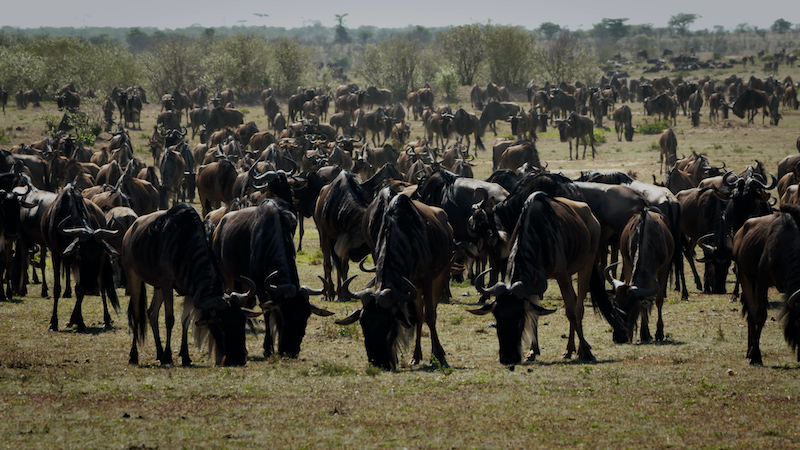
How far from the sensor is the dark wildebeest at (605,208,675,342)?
35.9 feet

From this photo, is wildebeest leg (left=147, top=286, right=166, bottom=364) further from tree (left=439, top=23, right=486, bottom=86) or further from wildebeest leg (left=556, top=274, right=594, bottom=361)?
tree (left=439, top=23, right=486, bottom=86)

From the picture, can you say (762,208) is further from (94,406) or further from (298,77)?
(298,77)

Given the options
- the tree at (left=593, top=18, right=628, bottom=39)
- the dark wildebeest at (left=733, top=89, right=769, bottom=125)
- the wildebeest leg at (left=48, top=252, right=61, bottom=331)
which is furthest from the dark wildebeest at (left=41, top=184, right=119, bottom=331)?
the tree at (left=593, top=18, right=628, bottom=39)

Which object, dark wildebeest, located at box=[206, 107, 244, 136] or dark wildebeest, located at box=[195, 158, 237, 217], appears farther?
dark wildebeest, located at box=[206, 107, 244, 136]

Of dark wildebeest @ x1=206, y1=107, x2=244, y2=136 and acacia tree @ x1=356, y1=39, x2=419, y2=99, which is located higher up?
acacia tree @ x1=356, y1=39, x2=419, y2=99

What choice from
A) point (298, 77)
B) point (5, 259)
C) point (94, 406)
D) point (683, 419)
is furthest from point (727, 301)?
point (298, 77)

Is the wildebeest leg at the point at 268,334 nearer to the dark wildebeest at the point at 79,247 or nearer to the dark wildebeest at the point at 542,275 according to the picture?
the dark wildebeest at the point at 542,275

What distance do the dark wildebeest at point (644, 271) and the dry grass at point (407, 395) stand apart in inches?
16.4

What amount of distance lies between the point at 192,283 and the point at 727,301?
942 cm

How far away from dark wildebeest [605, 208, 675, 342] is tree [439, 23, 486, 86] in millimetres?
60906

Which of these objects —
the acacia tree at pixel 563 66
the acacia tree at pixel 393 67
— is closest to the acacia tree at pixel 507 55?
the acacia tree at pixel 563 66

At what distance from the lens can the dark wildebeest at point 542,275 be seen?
938 cm

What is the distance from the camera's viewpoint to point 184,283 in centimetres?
985

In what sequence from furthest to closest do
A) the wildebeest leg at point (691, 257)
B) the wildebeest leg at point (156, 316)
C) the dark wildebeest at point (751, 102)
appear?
the dark wildebeest at point (751, 102), the wildebeest leg at point (691, 257), the wildebeest leg at point (156, 316)
